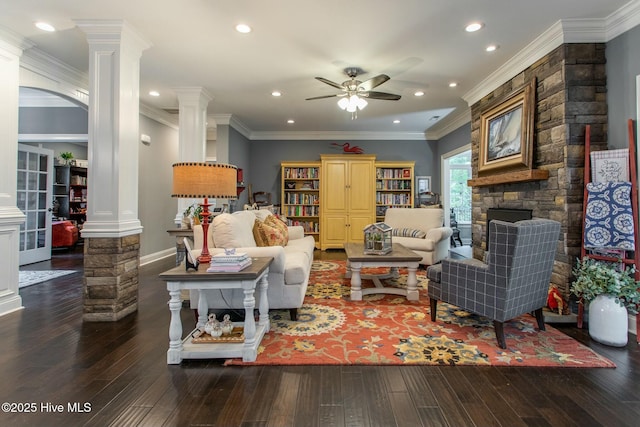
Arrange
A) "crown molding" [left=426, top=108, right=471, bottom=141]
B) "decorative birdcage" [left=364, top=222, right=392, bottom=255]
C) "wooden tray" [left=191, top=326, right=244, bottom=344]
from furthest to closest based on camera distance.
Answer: "crown molding" [left=426, top=108, right=471, bottom=141] → "decorative birdcage" [left=364, top=222, right=392, bottom=255] → "wooden tray" [left=191, top=326, right=244, bottom=344]

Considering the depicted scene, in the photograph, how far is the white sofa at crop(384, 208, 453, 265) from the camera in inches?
185

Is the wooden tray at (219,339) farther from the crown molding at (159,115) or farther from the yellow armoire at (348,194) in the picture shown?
the yellow armoire at (348,194)

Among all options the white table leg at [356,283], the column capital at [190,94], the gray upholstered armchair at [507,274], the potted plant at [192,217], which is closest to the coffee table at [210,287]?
the white table leg at [356,283]

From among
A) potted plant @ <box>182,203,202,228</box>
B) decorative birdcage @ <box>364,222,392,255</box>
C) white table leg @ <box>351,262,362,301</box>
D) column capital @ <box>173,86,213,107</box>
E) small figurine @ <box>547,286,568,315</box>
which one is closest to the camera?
small figurine @ <box>547,286,568,315</box>

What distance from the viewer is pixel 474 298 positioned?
7.57 feet

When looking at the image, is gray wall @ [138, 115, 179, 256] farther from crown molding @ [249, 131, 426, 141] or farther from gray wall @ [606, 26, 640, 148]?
gray wall @ [606, 26, 640, 148]

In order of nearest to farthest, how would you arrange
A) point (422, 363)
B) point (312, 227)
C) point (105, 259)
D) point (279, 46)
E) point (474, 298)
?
point (422, 363) < point (474, 298) < point (105, 259) < point (279, 46) < point (312, 227)

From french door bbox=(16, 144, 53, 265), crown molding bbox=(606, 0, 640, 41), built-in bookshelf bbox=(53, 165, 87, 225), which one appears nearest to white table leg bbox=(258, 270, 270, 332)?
crown molding bbox=(606, 0, 640, 41)

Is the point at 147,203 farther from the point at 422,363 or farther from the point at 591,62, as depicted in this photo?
the point at 591,62

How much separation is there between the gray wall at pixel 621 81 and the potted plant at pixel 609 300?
3.89 feet

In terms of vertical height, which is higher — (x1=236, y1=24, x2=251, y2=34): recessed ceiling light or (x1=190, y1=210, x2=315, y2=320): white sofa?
(x1=236, y1=24, x2=251, y2=34): recessed ceiling light

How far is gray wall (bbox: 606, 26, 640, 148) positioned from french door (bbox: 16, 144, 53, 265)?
7961 mm

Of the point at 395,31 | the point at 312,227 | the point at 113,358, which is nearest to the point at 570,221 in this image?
the point at 395,31

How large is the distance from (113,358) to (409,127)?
6305 millimetres
